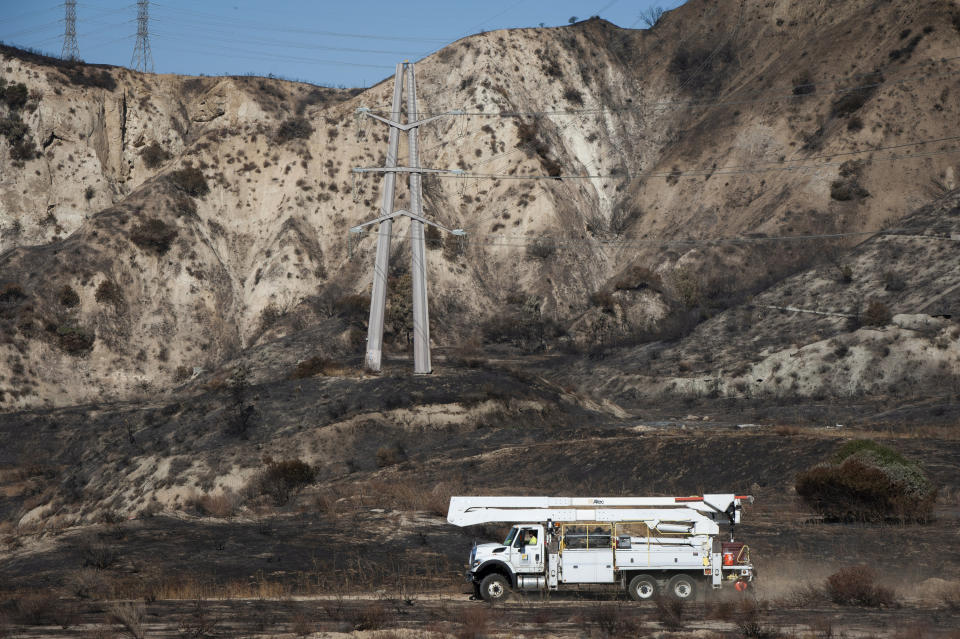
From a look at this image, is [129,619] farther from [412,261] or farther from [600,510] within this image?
[412,261]

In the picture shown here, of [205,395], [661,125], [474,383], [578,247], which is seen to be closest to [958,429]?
[474,383]

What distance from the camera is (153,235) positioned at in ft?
307

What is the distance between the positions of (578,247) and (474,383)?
4142cm

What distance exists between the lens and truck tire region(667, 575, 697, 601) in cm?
2352

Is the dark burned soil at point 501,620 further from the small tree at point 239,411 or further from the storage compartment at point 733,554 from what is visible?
the small tree at point 239,411

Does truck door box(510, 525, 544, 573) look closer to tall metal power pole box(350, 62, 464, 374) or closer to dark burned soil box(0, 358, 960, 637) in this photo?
dark burned soil box(0, 358, 960, 637)

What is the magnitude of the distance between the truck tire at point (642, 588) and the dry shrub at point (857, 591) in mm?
4082

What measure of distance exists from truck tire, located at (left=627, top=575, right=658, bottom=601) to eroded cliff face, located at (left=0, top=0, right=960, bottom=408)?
57.2m

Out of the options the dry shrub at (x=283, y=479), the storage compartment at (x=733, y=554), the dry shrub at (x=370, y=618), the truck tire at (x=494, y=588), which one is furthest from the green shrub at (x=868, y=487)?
the dry shrub at (x=283, y=479)

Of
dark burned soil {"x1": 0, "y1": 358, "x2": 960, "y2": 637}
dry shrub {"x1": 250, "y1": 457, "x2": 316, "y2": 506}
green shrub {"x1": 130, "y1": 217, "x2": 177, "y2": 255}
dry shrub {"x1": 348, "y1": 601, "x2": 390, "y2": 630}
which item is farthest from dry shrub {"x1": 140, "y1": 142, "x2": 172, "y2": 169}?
dry shrub {"x1": 348, "y1": 601, "x2": 390, "y2": 630}

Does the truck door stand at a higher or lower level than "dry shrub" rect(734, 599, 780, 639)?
higher

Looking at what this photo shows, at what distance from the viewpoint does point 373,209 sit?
10100 centimetres

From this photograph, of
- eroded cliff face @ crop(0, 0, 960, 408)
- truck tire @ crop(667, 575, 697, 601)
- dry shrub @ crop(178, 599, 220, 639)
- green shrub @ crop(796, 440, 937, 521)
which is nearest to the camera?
dry shrub @ crop(178, 599, 220, 639)

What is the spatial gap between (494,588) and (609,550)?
2840mm
